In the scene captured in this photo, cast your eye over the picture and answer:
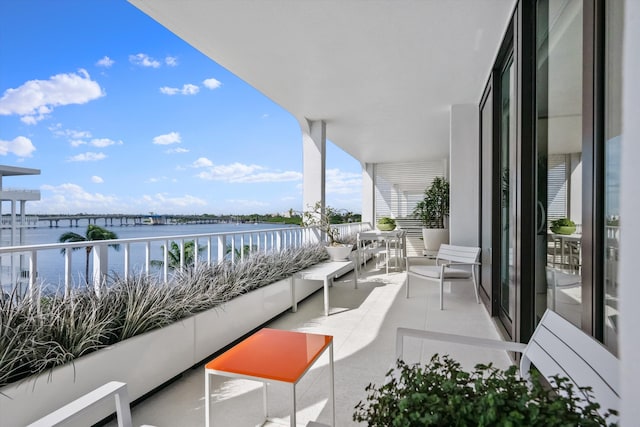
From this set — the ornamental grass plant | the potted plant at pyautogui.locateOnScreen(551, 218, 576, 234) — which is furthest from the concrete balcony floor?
the potted plant at pyautogui.locateOnScreen(551, 218, 576, 234)

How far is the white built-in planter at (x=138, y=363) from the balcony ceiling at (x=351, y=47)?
2.45 m

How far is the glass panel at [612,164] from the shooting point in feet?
3.87

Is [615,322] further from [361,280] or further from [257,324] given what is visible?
[361,280]

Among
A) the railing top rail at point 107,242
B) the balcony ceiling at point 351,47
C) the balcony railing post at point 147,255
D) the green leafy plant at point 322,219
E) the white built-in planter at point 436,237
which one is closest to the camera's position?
the railing top rail at point 107,242

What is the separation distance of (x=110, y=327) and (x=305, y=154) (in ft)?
15.2

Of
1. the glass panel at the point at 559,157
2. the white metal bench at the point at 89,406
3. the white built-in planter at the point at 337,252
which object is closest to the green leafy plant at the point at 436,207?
A: the white built-in planter at the point at 337,252

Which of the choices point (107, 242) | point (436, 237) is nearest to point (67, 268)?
point (107, 242)

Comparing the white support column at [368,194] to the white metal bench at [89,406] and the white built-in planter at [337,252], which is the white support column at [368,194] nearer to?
the white built-in planter at [337,252]

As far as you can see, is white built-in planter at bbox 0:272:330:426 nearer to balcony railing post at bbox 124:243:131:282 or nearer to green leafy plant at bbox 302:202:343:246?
balcony railing post at bbox 124:243:131:282

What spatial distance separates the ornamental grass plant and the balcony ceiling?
220 centimetres

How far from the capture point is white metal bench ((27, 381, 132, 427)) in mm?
978

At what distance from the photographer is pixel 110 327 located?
2049 mm

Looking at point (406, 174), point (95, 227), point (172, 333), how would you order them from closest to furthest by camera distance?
point (172, 333), point (95, 227), point (406, 174)

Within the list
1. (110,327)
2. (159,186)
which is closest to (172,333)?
(110,327)
